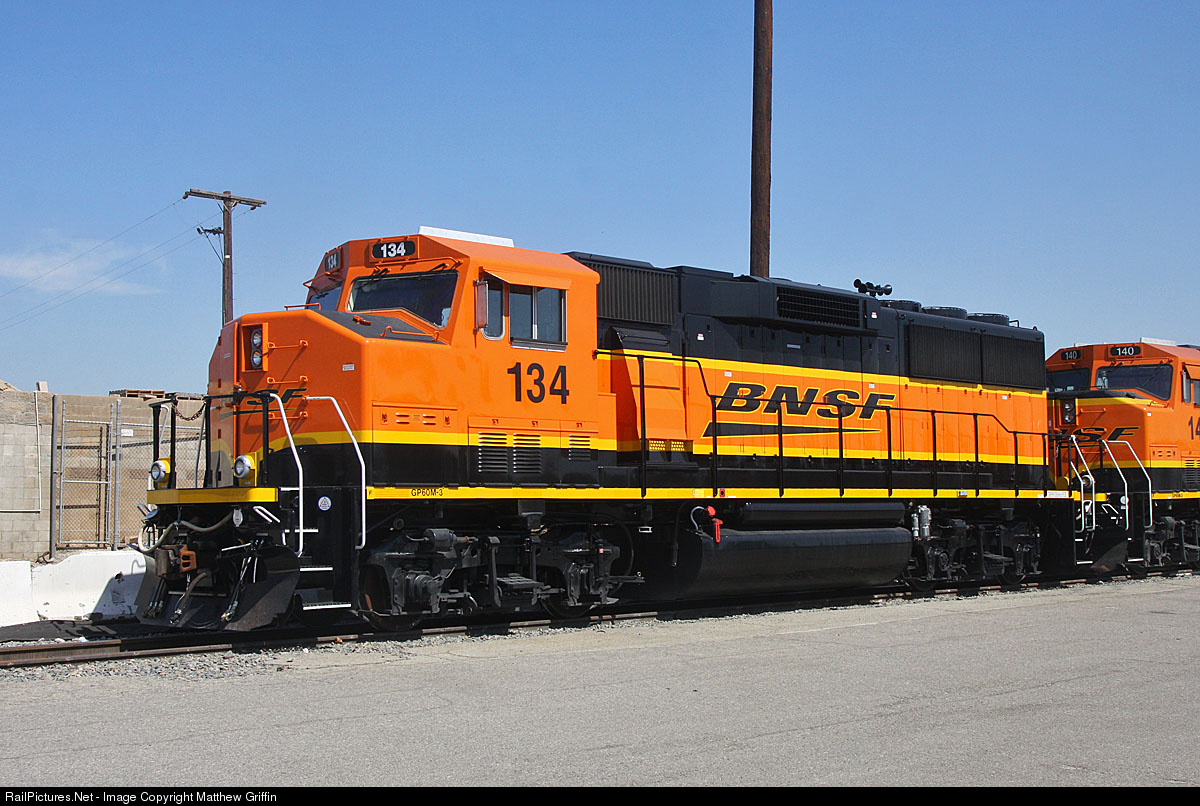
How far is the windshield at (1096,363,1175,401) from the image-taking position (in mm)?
18250

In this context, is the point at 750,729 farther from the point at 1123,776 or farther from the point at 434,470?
the point at 434,470

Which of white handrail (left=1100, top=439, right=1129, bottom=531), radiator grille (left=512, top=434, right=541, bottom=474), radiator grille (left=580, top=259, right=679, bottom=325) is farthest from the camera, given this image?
white handrail (left=1100, top=439, right=1129, bottom=531)

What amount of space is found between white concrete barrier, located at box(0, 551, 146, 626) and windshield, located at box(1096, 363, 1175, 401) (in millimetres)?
15220

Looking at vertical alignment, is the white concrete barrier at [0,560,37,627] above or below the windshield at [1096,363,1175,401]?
below

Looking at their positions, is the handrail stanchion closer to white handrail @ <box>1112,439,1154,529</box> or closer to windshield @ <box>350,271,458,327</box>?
windshield @ <box>350,271,458,327</box>

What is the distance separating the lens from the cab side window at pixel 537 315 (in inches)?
414

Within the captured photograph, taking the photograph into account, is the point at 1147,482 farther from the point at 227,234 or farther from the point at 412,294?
the point at 227,234

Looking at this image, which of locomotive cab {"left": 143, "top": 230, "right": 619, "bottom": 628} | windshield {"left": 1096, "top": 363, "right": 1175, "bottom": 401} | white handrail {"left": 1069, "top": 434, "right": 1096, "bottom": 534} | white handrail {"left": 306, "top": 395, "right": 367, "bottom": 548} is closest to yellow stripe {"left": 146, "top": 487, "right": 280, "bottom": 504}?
locomotive cab {"left": 143, "top": 230, "right": 619, "bottom": 628}

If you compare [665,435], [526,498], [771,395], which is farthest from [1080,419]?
[526,498]

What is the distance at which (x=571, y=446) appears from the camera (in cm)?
1093

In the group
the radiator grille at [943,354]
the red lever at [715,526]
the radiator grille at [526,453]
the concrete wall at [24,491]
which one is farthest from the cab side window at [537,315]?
the concrete wall at [24,491]

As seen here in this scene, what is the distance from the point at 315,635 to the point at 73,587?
3.26 metres

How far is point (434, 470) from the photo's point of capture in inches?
391

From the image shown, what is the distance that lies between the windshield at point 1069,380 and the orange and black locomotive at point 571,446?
3.68 m
